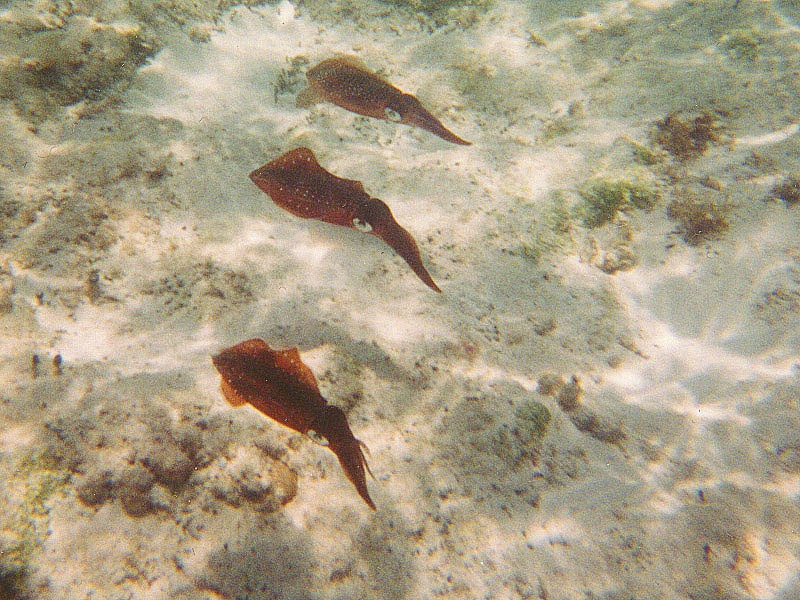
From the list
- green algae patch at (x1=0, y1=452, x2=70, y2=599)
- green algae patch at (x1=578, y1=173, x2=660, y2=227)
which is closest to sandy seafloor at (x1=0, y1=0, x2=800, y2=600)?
green algae patch at (x1=0, y1=452, x2=70, y2=599)

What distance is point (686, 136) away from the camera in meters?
4.52

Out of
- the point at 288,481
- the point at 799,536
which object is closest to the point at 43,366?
the point at 288,481

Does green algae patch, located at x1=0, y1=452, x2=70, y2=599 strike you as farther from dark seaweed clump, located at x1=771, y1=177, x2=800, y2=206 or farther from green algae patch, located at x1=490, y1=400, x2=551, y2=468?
dark seaweed clump, located at x1=771, y1=177, x2=800, y2=206

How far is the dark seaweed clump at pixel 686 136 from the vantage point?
447 centimetres

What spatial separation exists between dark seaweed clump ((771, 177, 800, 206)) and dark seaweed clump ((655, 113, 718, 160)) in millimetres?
828

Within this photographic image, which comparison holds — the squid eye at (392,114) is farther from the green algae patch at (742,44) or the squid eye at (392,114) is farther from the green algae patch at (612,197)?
the green algae patch at (742,44)

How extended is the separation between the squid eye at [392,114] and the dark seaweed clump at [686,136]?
10.3ft

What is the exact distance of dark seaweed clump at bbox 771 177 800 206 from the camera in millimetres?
3941

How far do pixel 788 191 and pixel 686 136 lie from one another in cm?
116

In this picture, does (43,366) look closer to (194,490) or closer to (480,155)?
(194,490)

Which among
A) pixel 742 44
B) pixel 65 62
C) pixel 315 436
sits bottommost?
pixel 315 436

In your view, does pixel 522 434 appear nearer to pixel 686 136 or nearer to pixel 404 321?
pixel 404 321

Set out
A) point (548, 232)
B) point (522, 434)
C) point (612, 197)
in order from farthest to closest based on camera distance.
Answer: point (612, 197) < point (548, 232) < point (522, 434)

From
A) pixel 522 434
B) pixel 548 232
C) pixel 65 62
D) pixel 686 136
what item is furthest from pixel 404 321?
pixel 65 62
